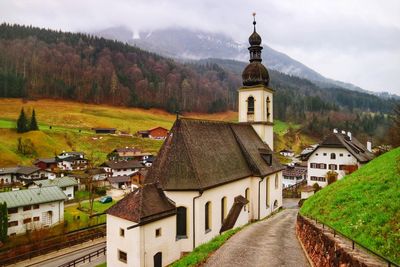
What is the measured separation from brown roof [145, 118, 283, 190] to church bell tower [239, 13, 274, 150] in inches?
227

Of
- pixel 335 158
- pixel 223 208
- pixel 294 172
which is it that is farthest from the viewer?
pixel 294 172

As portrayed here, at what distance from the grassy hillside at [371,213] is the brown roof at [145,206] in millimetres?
8274

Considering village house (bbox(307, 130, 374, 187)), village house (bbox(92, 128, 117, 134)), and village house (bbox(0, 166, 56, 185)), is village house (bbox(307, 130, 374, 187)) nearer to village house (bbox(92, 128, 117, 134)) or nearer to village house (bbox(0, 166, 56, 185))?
village house (bbox(0, 166, 56, 185))

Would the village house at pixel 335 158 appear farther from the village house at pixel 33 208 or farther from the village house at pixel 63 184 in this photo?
the village house at pixel 63 184

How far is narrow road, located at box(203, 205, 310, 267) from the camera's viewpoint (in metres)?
11.0

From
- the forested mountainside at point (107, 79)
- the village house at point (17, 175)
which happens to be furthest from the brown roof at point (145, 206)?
the forested mountainside at point (107, 79)

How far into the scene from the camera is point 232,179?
2220 centimetres

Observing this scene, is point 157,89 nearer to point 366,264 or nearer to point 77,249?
point 77,249

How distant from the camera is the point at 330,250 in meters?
8.28

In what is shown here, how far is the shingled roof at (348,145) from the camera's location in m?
39.7

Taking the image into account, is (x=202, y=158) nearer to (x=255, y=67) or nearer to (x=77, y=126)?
(x=255, y=67)

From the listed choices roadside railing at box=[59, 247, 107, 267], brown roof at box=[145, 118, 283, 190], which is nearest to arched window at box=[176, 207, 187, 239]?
brown roof at box=[145, 118, 283, 190]

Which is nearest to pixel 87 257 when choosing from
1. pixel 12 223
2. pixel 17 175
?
pixel 12 223

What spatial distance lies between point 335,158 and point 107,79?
118889 mm
